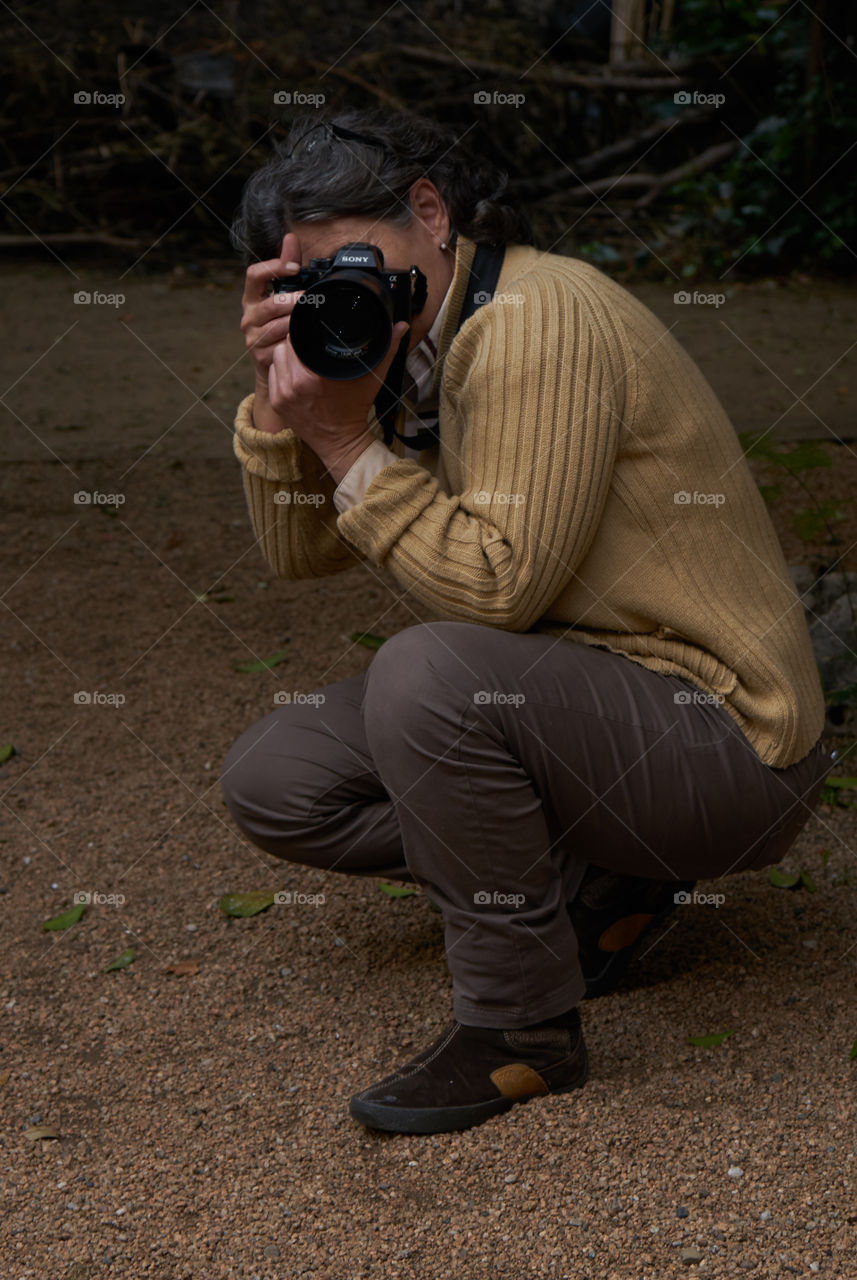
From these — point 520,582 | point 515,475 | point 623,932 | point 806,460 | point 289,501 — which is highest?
point 515,475

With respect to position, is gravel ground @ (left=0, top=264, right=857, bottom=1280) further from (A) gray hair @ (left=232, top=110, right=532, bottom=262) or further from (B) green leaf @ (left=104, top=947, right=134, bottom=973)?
(A) gray hair @ (left=232, top=110, right=532, bottom=262)

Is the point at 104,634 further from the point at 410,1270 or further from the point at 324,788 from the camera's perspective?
the point at 410,1270

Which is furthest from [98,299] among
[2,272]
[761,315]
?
[761,315]

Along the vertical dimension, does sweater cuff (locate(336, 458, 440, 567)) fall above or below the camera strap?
below

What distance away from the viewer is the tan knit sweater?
166cm

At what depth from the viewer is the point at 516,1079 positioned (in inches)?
69.7

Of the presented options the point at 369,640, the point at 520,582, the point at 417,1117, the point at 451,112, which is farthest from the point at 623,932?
the point at 451,112

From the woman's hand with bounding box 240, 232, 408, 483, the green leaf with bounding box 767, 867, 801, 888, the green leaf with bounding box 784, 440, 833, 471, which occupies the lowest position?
the green leaf with bounding box 767, 867, 801, 888

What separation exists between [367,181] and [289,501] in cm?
50

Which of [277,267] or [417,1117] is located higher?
[277,267]

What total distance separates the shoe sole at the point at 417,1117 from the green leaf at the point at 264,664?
1.57 m

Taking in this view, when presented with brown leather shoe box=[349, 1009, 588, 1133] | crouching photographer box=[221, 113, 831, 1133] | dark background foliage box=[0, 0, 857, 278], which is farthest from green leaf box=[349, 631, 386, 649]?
dark background foliage box=[0, 0, 857, 278]

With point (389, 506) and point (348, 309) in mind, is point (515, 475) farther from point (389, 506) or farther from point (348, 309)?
point (348, 309)

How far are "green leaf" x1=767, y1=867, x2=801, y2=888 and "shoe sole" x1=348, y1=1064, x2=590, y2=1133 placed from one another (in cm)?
80
